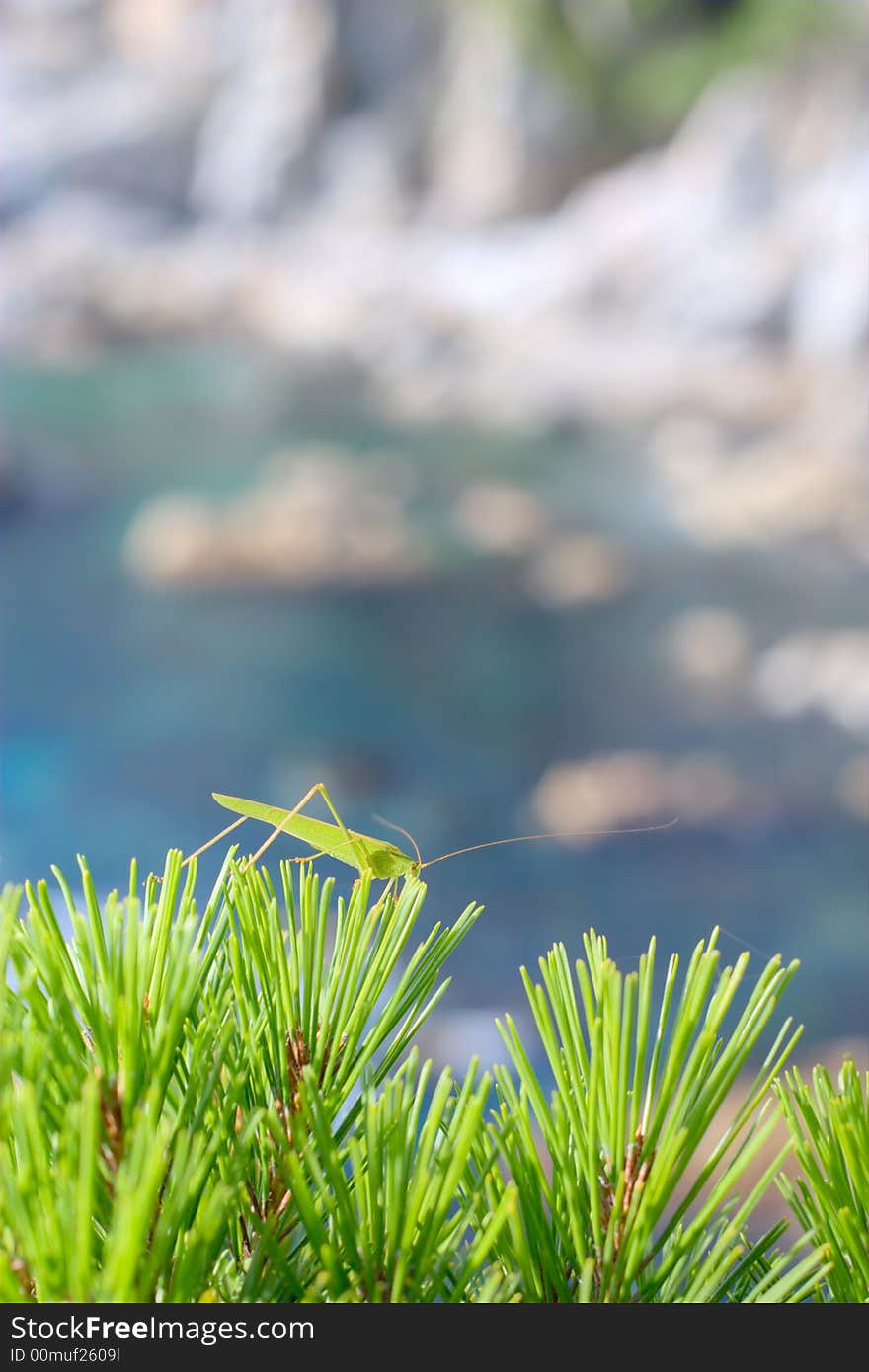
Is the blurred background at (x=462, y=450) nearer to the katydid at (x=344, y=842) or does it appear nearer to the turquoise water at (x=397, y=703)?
the turquoise water at (x=397, y=703)

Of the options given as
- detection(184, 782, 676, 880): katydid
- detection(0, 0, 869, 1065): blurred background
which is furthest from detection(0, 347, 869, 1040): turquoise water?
detection(184, 782, 676, 880): katydid

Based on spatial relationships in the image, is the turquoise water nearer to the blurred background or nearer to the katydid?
the blurred background

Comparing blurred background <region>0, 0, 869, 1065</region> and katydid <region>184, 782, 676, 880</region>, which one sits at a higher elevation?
blurred background <region>0, 0, 869, 1065</region>

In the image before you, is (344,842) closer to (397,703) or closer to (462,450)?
(397,703)

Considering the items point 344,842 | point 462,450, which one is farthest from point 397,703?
point 344,842

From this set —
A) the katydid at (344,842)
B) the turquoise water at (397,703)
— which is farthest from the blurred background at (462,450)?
the katydid at (344,842)

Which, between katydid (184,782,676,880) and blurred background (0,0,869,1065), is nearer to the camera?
katydid (184,782,676,880)

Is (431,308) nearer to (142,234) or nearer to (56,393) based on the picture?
(142,234)
